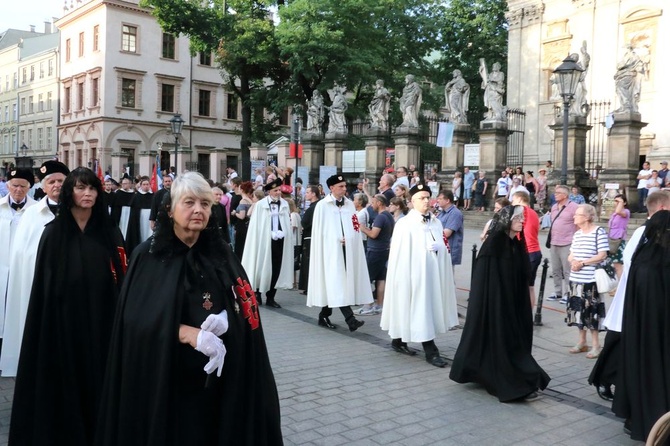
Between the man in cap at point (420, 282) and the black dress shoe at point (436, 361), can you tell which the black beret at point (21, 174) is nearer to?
the man in cap at point (420, 282)

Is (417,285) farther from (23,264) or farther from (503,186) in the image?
(503,186)

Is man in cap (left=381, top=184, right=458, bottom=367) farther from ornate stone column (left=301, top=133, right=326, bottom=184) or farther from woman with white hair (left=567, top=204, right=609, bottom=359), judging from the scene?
ornate stone column (left=301, top=133, right=326, bottom=184)

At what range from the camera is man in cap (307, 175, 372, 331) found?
361 inches

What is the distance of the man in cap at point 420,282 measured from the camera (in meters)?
7.59

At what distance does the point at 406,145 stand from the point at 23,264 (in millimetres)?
20706

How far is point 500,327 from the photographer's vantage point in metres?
6.41

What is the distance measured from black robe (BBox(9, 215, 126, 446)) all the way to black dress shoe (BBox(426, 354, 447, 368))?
13.1 ft

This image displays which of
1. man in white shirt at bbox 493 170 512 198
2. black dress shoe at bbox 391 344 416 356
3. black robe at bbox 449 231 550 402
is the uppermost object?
man in white shirt at bbox 493 170 512 198

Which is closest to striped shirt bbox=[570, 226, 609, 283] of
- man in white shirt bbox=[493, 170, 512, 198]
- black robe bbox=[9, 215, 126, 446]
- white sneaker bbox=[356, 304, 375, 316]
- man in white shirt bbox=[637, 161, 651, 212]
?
white sneaker bbox=[356, 304, 375, 316]

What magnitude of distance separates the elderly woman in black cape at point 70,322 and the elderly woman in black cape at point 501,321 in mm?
3478

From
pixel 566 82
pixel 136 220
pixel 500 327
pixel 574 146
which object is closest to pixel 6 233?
pixel 500 327

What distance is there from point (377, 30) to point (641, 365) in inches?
1114

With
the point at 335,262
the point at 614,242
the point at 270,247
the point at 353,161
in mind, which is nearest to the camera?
the point at 335,262

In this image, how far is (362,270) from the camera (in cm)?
951
